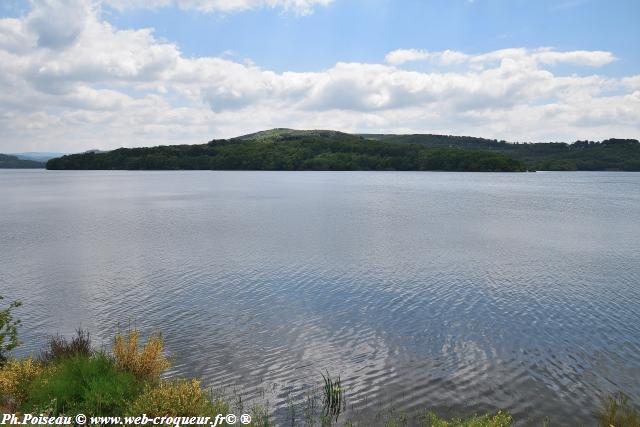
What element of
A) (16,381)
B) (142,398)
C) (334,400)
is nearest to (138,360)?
(16,381)

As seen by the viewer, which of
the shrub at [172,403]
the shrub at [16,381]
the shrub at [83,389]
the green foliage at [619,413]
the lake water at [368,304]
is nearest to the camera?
the shrub at [172,403]

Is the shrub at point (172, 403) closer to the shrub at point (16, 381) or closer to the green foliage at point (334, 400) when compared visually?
the shrub at point (16, 381)

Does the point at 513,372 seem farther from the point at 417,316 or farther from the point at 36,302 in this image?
the point at 36,302

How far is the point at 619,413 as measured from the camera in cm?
1648

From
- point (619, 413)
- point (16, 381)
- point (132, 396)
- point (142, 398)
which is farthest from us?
point (619, 413)

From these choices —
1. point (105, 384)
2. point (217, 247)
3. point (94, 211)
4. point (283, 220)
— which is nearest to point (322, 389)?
point (105, 384)

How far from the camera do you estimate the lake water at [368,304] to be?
19.2 m

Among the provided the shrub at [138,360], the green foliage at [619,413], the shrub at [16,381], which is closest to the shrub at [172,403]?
the shrub at [138,360]

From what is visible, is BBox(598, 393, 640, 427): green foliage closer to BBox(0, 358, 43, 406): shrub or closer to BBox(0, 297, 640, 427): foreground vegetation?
BBox(0, 297, 640, 427): foreground vegetation

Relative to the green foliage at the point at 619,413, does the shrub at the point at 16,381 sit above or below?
above

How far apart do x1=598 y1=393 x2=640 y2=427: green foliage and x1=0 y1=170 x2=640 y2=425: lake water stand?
0.45 metres

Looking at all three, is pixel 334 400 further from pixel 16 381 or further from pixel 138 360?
pixel 16 381

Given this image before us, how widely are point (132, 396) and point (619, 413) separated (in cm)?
1568

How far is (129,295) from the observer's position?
31.4 meters
